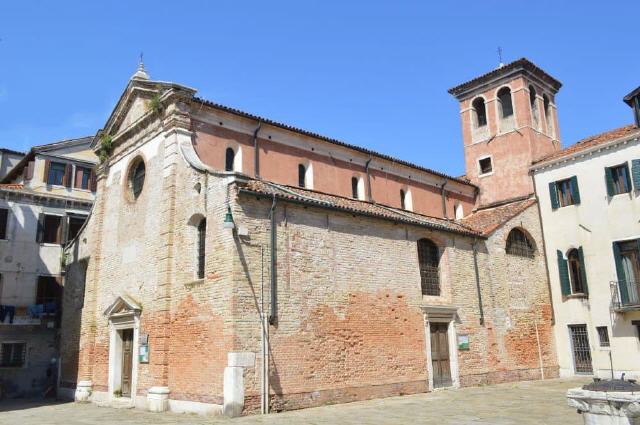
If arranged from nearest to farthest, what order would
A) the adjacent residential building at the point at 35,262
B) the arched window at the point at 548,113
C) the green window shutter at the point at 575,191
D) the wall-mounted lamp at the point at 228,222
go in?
the wall-mounted lamp at the point at 228,222 < the green window shutter at the point at 575,191 < the adjacent residential building at the point at 35,262 < the arched window at the point at 548,113

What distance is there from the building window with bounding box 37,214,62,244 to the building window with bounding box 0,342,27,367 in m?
4.55

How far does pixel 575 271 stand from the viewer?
71.3 feet

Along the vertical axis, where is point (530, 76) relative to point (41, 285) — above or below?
above

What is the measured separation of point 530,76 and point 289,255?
707 inches

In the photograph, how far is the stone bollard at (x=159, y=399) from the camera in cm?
1434

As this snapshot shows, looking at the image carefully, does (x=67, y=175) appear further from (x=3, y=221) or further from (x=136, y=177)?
(x=136, y=177)

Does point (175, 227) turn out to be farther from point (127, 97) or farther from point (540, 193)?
point (540, 193)

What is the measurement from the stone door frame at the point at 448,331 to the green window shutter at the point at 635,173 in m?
8.06

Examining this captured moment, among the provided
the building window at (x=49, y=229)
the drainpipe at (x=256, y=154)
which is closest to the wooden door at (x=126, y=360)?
the drainpipe at (x=256, y=154)

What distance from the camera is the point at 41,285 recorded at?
945 inches

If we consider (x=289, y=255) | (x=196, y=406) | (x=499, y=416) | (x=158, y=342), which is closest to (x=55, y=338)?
(x=158, y=342)

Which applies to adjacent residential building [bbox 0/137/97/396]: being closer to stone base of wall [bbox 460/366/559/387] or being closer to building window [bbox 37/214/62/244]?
building window [bbox 37/214/62/244]

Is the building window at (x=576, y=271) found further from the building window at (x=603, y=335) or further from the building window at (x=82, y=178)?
→ the building window at (x=82, y=178)

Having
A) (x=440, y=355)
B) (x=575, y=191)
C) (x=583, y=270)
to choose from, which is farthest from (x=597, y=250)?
(x=440, y=355)
